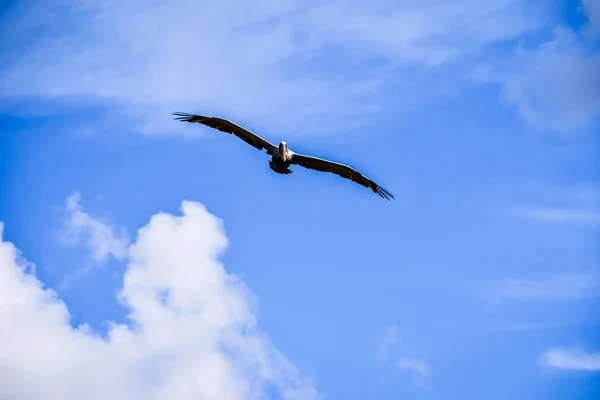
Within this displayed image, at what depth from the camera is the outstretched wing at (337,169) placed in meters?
49.2

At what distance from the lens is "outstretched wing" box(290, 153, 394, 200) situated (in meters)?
Answer: 49.2

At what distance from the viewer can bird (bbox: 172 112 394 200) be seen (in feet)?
158

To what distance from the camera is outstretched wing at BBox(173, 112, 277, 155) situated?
48250mm

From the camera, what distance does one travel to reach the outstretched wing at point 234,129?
1900 inches

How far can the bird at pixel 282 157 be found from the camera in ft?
158

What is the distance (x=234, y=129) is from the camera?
4900 cm

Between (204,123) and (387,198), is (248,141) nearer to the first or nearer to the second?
(204,123)

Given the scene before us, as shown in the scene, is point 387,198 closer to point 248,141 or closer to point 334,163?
point 334,163

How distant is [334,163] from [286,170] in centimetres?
321

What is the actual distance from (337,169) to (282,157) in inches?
179

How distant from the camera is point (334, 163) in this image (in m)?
49.8

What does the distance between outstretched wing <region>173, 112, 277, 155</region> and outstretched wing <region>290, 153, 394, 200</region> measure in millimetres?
1746

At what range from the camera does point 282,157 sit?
47.4 meters

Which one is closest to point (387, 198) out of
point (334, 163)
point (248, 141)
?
point (334, 163)
